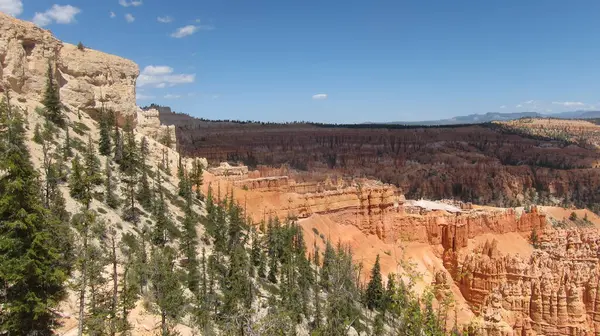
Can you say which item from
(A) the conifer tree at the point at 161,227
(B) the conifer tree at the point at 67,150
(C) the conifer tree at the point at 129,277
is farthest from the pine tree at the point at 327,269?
(B) the conifer tree at the point at 67,150

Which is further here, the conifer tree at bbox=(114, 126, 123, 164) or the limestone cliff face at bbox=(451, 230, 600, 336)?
the limestone cliff face at bbox=(451, 230, 600, 336)

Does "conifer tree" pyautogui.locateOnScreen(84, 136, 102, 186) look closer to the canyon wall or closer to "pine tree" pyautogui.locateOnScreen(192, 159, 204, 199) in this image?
"pine tree" pyautogui.locateOnScreen(192, 159, 204, 199)

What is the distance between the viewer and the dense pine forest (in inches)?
670

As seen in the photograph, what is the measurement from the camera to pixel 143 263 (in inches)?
1011

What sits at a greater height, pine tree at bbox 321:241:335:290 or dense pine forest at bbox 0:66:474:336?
dense pine forest at bbox 0:66:474:336

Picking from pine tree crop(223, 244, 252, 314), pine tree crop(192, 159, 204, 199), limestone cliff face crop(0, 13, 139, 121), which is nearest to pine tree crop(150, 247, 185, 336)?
pine tree crop(223, 244, 252, 314)

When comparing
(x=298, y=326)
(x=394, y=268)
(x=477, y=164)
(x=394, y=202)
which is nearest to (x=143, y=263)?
(x=298, y=326)

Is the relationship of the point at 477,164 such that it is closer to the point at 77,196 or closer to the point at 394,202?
the point at 394,202

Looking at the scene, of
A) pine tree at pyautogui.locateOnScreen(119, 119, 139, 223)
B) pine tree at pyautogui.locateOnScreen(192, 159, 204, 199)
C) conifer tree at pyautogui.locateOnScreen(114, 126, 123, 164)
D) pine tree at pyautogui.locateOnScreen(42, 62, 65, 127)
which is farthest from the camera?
pine tree at pyautogui.locateOnScreen(192, 159, 204, 199)

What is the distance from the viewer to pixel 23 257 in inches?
656

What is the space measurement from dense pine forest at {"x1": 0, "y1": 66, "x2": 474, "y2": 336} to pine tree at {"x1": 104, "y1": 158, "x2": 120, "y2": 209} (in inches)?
4.0

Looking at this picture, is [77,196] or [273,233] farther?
[273,233]

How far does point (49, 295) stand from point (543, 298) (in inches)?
1605

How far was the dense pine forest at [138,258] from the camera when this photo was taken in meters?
17.0
